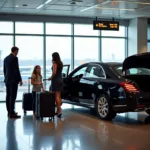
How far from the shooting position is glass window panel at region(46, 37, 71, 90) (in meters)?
14.1

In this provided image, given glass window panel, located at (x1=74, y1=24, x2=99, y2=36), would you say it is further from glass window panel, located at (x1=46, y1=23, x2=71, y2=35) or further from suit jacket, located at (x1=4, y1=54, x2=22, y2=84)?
suit jacket, located at (x1=4, y1=54, x2=22, y2=84)

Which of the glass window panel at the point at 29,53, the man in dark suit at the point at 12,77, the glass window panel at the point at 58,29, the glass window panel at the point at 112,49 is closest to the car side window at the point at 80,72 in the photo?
the man in dark suit at the point at 12,77

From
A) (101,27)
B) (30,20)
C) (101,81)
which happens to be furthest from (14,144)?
(30,20)

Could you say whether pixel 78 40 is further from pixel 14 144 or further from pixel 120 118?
pixel 14 144

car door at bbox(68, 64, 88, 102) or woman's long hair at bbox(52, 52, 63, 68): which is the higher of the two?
woman's long hair at bbox(52, 52, 63, 68)

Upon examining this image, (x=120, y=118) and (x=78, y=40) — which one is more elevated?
(x=78, y=40)

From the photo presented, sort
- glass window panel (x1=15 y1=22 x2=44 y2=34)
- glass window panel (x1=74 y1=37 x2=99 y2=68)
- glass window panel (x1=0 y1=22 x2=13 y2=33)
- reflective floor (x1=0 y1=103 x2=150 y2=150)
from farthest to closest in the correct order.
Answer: glass window panel (x1=74 y1=37 x2=99 y2=68), glass window panel (x1=15 y1=22 x2=44 y2=34), glass window panel (x1=0 y1=22 x2=13 y2=33), reflective floor (x1=0 y1=103 x2=150 y2=150)

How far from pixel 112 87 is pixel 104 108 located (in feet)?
1.99

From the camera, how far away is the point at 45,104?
26.3ft

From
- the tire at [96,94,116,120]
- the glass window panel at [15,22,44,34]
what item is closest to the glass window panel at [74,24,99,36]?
the glass window panel at [15,22,44,34]

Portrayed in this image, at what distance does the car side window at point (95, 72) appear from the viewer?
8578 mm

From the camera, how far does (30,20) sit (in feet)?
44.5

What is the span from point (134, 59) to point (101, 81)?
975 mm

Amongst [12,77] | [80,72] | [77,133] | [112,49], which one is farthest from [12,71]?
[112,49]
